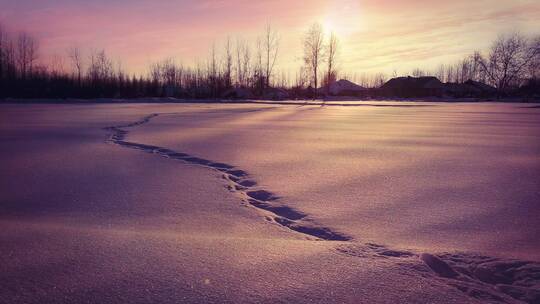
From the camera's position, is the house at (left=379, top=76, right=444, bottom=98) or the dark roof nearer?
the house at (left=379, top=76, right=444, bottom=98)

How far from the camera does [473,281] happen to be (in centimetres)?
146

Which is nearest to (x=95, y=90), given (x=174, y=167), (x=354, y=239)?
(x=174, y=167)

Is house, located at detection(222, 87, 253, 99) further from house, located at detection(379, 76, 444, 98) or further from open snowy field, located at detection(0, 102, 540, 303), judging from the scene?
open snowy field, located at detection(0, 102, 540, 303)

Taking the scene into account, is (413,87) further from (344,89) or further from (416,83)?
(344,89)

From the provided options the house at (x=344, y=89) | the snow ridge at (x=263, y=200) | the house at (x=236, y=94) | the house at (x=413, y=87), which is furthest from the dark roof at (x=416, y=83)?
the snow ridge at (x=263, y=200)

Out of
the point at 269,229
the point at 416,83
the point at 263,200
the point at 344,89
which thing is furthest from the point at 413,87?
the point at 269,229

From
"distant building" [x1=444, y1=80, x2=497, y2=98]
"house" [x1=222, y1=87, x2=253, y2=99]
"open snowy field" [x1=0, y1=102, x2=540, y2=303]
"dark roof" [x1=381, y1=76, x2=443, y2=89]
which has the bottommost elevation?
"open snowy field" [x1=0, y1=102, x2=540, y2=303]

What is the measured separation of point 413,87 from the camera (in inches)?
2012

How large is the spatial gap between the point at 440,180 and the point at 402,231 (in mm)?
1412

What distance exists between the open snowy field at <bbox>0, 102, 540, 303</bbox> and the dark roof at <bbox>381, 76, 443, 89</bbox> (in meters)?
50.6

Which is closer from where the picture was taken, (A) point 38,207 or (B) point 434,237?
(B) point 434,237

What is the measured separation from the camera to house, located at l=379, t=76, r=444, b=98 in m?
49.6

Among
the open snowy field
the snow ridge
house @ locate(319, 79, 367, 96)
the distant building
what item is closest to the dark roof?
the distant building

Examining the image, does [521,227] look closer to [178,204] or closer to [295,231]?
[295,231]
